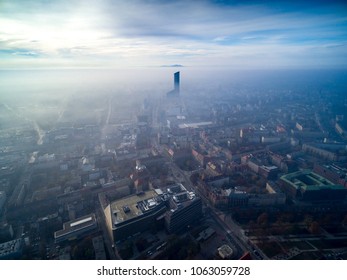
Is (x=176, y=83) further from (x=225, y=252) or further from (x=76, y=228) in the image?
(x=225, y=252)

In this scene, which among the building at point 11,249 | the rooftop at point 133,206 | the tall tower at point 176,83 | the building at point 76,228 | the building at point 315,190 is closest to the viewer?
the building at point 11,249

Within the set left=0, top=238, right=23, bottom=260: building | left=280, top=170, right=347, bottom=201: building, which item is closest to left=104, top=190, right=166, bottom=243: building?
left=0, top=238, right=23, bottom=260: building

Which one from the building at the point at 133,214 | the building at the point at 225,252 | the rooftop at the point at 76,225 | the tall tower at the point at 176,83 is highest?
the tall tower at the point at 176,83

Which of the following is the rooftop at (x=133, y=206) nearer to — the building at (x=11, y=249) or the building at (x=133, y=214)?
the building at (x=133, y=214)

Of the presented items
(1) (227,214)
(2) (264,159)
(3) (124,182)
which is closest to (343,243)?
(1) (227,214)

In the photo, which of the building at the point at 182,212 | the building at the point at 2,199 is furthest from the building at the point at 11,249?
the building at the point at 182,212

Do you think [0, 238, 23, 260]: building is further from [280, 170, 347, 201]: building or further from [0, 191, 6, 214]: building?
[280, 170, 347, 201]: building
